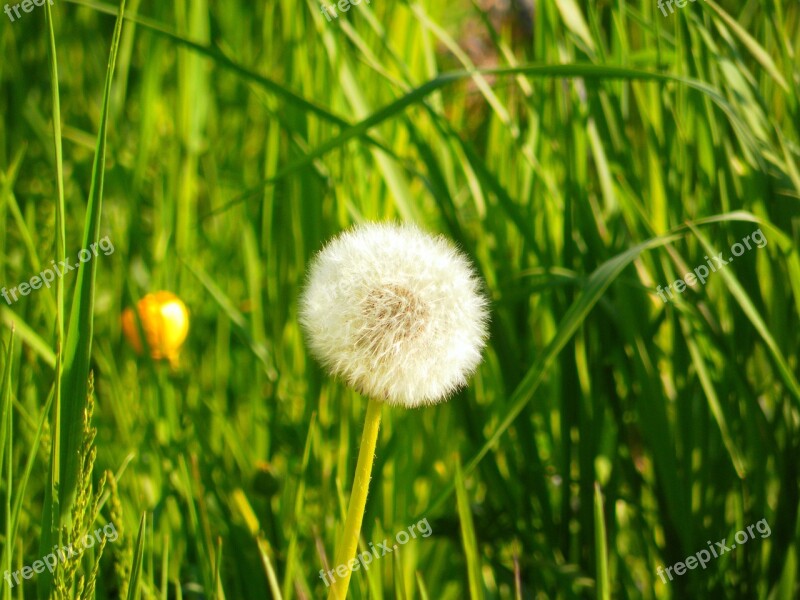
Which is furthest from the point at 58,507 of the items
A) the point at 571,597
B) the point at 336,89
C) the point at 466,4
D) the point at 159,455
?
the point at 466,4

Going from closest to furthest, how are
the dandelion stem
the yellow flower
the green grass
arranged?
the dandelion stem, the green grass, the yellow flower

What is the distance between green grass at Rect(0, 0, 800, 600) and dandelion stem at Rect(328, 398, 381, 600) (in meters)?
0.12

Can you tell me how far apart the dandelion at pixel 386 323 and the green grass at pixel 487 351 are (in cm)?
13

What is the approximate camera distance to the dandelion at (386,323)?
887 mm

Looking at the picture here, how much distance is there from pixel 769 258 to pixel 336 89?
94 centimetres

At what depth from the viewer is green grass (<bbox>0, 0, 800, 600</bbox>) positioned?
3.95 ft

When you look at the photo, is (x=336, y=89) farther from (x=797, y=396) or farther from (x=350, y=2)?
(x=797, y=396)
